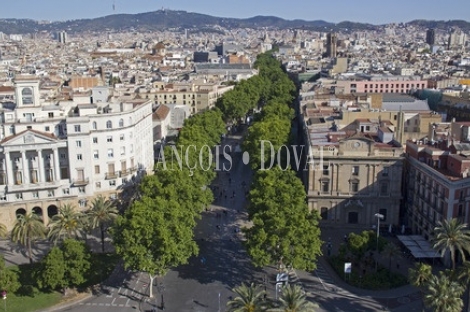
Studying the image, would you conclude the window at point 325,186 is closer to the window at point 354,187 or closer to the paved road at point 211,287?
the window at point 354,187

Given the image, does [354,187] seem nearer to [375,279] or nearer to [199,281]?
[375,279]

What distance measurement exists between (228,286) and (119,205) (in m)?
26.9

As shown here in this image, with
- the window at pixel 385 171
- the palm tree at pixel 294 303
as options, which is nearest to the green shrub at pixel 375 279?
the window at pixel 385 171

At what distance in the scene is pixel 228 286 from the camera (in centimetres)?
5347

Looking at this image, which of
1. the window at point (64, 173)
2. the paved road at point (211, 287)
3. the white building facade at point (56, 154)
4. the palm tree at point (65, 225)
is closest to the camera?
the paved road at point (211, 287)

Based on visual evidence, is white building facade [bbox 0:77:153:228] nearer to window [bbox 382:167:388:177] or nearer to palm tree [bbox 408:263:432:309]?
window [bbox 382:167:388:177]

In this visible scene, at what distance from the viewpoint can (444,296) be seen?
135 ft

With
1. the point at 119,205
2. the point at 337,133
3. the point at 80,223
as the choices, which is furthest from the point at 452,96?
the point at 80,223

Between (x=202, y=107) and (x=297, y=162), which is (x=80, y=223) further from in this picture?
(x=202, y=107)

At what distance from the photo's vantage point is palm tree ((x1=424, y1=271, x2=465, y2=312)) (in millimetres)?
40875

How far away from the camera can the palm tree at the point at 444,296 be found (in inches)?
1609

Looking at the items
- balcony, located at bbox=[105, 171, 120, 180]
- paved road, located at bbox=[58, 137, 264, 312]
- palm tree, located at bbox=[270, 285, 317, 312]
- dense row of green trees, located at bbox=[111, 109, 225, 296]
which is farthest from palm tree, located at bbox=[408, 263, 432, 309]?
balcony, located at bbox=[105, 171, 120, 180]

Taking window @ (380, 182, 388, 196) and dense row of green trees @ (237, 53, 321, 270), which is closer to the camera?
dense row of green trees @ (237, 53, 321, 270)

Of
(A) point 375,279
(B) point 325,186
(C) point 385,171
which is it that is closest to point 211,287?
(A) point 375,279
